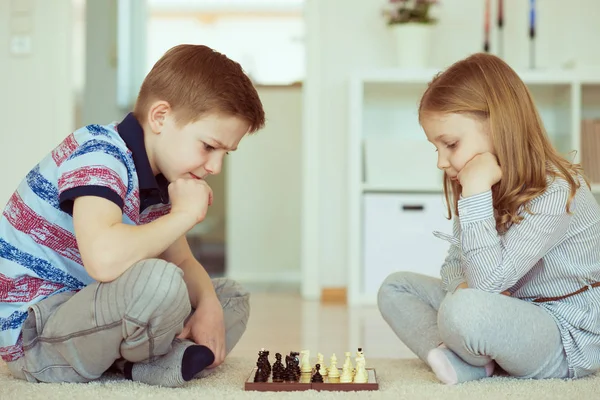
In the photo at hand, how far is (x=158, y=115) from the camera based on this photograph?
152cm

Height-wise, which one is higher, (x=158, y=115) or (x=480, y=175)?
(x=158, y=115)

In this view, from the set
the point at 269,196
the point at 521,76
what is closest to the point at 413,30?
the point at 521,76

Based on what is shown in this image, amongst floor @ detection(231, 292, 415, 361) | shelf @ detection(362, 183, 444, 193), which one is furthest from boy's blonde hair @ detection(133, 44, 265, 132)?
shelf @ detection(362, 183, 444, 193)

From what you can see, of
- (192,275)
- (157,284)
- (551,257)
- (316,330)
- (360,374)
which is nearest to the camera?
(157,284)

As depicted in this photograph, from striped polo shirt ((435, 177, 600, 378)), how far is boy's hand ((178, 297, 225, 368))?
48 centimetres

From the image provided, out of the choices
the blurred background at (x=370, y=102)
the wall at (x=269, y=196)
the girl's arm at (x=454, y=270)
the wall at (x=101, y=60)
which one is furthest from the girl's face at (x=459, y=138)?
the wall at (x=101, y=60)

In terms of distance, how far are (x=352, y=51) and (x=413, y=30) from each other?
0.32 meters

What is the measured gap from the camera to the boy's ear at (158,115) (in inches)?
59.5

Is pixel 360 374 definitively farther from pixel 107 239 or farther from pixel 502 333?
pixel 107 239

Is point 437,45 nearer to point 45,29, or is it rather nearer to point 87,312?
point 45,29

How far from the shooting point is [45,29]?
3.70 m

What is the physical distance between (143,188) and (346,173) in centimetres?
216

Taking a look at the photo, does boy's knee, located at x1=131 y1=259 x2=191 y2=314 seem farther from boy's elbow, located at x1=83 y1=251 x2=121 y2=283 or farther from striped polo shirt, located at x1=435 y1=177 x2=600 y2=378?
striped polo shirt, located at x1=435 y1=177 x2=600 y2=378

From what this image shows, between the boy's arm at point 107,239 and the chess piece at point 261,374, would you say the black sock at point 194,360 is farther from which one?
the boy's arm at point 107,239
